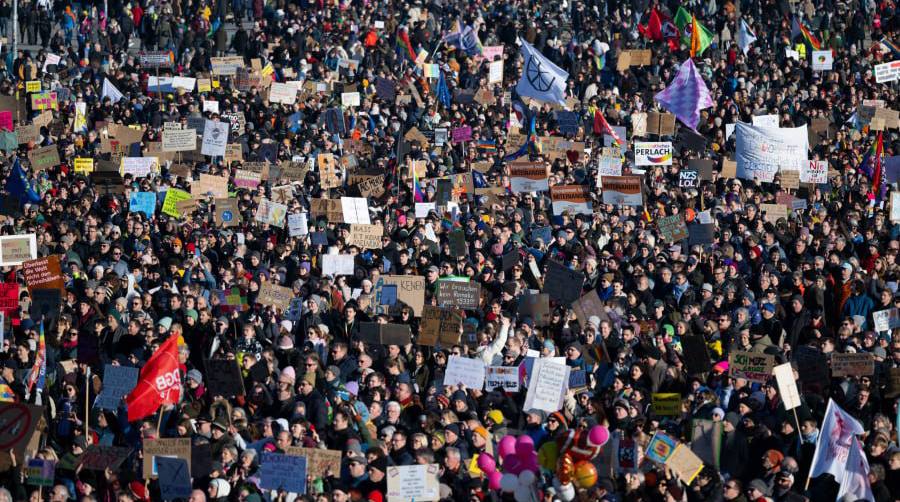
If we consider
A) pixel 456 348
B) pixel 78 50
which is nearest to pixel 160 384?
pixel 456 348

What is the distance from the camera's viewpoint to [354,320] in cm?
1334

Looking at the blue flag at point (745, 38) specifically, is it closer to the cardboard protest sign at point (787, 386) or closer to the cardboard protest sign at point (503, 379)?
the cardboard protest sign at point (503, 379)

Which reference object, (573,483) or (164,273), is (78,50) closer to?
(164,273)

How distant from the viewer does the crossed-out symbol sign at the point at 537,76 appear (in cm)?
2131

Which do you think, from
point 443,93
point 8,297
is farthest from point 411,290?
point 443,93

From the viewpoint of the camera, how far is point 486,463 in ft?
32.0

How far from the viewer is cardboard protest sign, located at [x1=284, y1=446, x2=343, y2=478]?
9711 millimetres

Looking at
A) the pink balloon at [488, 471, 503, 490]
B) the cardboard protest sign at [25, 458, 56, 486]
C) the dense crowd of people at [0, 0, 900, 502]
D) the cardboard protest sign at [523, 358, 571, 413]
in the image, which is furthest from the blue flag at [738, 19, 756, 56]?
the cardboard protest sign at [25, 458, 56, 486]

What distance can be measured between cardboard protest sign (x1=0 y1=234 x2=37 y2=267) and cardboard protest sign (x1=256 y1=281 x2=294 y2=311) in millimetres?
2602

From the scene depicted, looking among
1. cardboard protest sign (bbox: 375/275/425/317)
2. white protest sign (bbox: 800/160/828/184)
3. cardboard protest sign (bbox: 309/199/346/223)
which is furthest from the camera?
white protest sign (bbox: 800/160/828/184)

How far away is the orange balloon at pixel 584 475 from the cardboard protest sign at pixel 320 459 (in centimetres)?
166

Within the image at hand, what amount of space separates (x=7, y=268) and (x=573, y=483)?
8471mm

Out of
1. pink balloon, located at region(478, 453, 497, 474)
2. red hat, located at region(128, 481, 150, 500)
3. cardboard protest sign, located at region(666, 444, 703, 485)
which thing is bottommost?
red hat, located at region(128, 481, 150, 500)

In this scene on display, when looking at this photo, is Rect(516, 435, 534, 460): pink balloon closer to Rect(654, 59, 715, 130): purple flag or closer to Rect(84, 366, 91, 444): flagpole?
Rect(84, 366, 91, 444): flagpole
